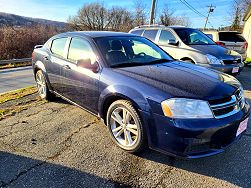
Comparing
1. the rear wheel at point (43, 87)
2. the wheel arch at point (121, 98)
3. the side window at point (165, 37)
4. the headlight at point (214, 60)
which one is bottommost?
the rear wheel at point (43, 87)

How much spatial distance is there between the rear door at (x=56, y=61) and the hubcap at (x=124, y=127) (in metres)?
1.61

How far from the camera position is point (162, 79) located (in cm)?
292

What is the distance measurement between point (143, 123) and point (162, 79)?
0.61 metres

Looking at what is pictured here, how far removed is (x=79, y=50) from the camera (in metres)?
3.92

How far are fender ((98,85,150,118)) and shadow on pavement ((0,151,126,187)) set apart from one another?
2.99 ft

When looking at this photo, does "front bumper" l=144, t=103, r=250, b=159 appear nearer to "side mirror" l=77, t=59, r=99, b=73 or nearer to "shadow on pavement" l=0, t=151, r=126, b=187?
"shadow on pavement" l=0, t=151, r=126, b=187

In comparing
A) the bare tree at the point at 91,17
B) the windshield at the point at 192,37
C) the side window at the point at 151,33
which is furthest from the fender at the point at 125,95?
the bare tree at the point at 91,17

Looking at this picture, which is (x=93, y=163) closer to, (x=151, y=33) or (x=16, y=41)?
(x=151, y=33)

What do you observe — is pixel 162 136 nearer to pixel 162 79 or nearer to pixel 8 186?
pixel 162 79

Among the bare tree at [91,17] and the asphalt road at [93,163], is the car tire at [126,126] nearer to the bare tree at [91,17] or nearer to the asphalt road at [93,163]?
the asphalt road at [93,163]

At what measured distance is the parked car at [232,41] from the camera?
10.5m

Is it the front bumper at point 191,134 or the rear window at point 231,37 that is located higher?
the rear window at point 231,37

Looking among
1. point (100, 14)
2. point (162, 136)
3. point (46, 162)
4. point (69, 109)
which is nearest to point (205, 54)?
point (69, 109)

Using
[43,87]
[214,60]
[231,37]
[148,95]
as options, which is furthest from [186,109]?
[231,37]
